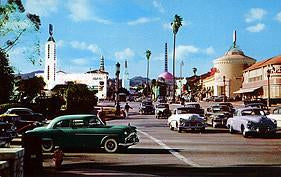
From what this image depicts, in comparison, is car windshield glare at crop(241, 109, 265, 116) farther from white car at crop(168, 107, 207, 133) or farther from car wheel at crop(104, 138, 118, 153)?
car wheel at crop(104, 138, 118, 153)

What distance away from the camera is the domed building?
132375 mm

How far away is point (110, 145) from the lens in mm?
17641

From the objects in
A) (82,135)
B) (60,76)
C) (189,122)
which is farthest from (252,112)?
(60,76)

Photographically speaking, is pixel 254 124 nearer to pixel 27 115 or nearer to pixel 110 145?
pixel 110 145

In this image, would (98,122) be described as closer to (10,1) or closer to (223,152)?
(223,152)

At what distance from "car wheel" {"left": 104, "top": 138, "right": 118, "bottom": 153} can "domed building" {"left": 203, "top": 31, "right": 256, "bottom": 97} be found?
114665mm

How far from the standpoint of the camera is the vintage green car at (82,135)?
17.4 meters

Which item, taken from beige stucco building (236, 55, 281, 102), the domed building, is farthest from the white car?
the domed building

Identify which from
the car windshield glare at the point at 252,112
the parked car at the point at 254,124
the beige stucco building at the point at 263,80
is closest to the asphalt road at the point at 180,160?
the parked car at the point at 254,124

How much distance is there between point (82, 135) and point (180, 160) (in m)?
3.79

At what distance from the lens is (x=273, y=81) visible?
93.4 m

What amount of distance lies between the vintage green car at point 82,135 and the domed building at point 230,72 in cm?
11465

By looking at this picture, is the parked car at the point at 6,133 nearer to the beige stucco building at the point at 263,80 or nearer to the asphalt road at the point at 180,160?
the asphalt road at the point at 180,160

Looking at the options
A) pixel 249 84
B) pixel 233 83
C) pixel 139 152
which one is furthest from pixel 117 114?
pixel 233 83
